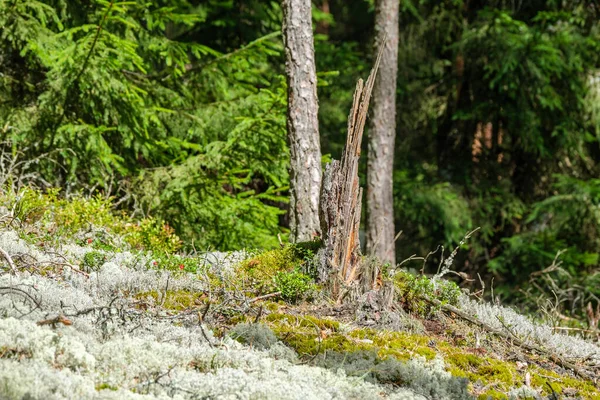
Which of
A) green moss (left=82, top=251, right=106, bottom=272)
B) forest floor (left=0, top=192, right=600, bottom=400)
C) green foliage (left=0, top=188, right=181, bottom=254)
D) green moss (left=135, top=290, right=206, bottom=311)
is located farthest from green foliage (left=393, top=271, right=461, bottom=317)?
green moss (left=82, top=251, right=106, bottom=272)

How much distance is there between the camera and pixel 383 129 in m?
11.1

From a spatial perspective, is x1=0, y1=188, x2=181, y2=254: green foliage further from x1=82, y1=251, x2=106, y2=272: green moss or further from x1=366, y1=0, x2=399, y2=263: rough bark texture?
x1=366, y1=0, x2=399, y2=263: rough bark texture

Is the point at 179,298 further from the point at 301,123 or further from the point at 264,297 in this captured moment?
the point at 301,123

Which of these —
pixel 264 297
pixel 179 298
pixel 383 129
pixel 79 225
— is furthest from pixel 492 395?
pixel 383 129

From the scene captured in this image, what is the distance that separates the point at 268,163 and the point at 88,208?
115 inches

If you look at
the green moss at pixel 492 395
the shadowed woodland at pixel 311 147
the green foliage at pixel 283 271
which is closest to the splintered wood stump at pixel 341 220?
the shadowed woodland at pixel 311 147

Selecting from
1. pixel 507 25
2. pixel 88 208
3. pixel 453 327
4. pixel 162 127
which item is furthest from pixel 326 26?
pixel 453 327

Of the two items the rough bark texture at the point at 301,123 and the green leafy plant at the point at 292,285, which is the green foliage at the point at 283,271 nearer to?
the green leafy plant at the point at 292,285

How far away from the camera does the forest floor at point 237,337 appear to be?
3926mm

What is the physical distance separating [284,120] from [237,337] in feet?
15.9

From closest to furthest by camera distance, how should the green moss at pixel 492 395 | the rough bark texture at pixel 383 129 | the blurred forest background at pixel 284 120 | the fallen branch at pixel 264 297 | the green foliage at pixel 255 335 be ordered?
1. the green moss at pixel 492 395
2. the green foliage at pixel 255 335
3. the fallen branch at pixel 264 297
4. the blurred forest background at pixel 284 120
5. the rough bark texture at pixel 383 129

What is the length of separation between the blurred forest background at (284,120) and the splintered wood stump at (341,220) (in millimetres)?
2610

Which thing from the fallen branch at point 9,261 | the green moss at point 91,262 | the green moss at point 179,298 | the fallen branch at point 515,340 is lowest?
the fallen branch at point 515,340

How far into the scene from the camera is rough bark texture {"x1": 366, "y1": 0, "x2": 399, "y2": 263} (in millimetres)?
10984
